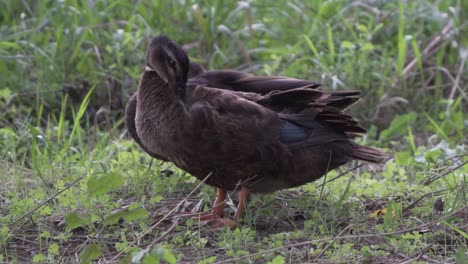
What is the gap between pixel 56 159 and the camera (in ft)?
17.6

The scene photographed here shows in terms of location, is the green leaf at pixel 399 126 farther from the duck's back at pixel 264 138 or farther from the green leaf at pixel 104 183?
the green leaf at pixel 104 183

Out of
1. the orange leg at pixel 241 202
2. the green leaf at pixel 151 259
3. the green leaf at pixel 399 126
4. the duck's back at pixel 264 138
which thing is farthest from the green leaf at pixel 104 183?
the green leaf at pixel 399 126

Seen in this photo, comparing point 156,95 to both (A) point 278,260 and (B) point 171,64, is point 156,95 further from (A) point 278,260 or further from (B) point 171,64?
(A) point 278,260

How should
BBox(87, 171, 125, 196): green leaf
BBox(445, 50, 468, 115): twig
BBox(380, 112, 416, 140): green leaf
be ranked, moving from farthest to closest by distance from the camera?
BBox(445, 50, 468, 115): twig, BBox(380, 112, 416, 140): green leaf, BBox(87, 171, 125, 196): green leaf

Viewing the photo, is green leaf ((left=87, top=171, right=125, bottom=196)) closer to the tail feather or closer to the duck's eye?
the duck's eye

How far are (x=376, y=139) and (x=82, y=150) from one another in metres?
2.21

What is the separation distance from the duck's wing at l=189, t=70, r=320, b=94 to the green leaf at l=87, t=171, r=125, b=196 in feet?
4.10

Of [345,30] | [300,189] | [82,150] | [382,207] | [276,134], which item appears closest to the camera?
[276,134]

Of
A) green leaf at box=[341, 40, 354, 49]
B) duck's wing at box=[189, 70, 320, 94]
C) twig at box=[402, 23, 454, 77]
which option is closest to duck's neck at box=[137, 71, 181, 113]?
duck's wing at box=[189, 70, 320, 94]

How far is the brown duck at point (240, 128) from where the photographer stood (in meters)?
4.45

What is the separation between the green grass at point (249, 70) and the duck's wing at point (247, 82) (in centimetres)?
57

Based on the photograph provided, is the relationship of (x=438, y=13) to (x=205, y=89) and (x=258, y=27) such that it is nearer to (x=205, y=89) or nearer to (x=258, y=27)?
(x=258, y=27)

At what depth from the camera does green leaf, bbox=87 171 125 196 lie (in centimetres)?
366

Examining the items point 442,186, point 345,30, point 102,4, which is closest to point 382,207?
point 442,186
